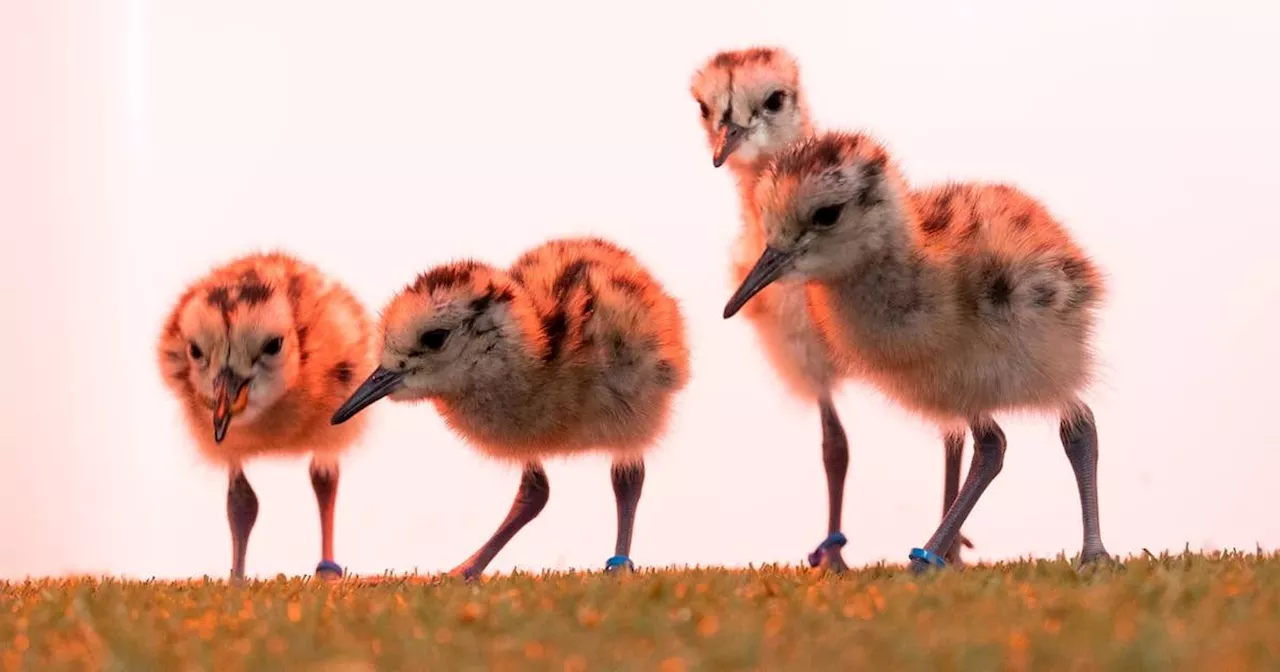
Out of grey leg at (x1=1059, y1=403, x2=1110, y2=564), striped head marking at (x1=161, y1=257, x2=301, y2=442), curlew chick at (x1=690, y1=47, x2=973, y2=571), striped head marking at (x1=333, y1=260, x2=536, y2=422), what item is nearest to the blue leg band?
curlew chick at (x1=690, y1=47, x2=973, y2=571)

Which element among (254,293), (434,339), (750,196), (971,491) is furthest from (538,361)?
(971,491)

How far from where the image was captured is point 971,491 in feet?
6.37

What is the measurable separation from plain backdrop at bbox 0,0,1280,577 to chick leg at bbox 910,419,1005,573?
0.87m

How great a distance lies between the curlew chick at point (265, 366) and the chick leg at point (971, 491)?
104 cm

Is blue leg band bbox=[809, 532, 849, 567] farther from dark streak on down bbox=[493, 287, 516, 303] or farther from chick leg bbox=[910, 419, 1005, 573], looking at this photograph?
dark streak on down bbox=[493, 287, 516, 303]

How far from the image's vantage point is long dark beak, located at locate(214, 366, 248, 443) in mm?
2250

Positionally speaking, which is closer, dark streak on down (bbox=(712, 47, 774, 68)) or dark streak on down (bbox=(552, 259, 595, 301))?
dark streak on down (bbox=(552, 259, 595, 301))

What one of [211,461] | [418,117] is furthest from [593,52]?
[211,461]

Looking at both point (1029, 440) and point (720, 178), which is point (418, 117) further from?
point (1029, 440)

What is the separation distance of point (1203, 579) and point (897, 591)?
368 millimetres

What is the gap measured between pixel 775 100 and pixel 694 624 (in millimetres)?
1346

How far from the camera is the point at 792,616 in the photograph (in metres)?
1.33

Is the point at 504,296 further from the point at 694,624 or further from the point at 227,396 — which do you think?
the point at 694,624

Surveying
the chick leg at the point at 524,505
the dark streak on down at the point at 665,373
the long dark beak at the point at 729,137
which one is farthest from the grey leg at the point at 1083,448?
the chick leg at the point at 524,505
